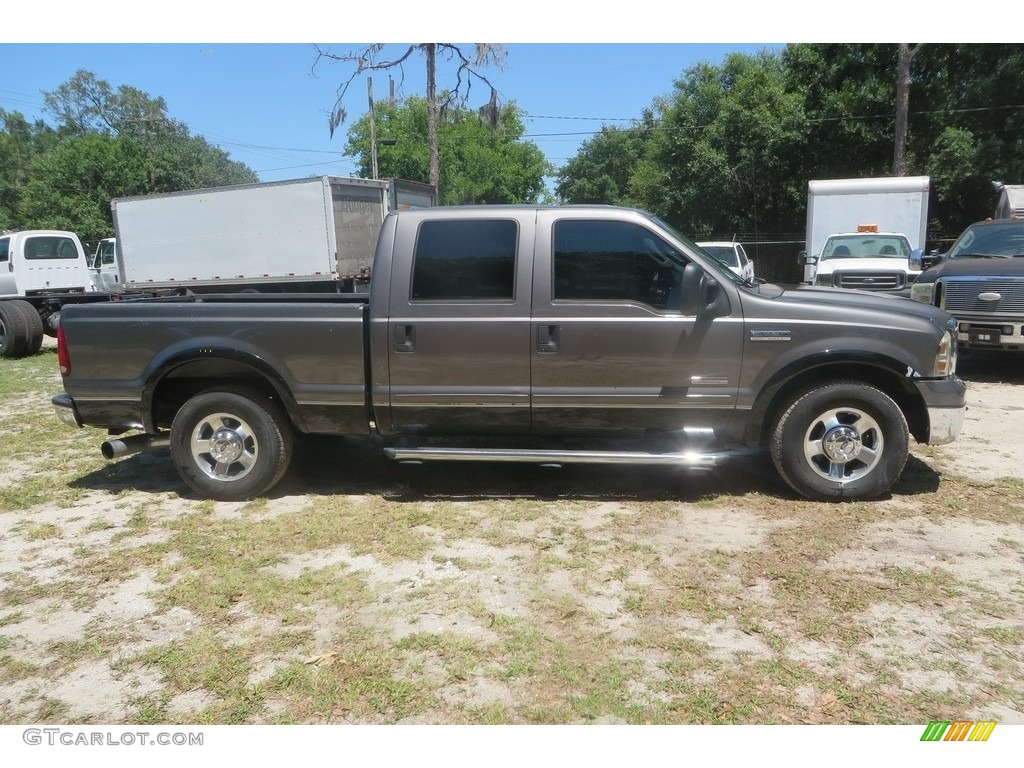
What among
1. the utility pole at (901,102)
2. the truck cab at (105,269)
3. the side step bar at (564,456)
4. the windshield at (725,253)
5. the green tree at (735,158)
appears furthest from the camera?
the green tree at (735,158)

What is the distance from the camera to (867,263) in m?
13.4

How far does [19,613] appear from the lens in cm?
397

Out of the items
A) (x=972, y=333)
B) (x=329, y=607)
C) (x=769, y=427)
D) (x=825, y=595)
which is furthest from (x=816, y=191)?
(x=329, y=607)

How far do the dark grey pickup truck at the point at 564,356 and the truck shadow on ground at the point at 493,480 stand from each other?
16.1 inches

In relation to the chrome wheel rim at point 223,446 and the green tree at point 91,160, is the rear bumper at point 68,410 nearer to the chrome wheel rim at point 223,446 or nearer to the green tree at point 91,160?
the chrome wheel rim at point 223,446

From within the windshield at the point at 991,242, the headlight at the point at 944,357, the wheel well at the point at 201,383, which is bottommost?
the wheel well at the point at 201,383

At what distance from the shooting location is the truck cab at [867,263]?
12516 millimetres

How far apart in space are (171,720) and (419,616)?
119 centimetres

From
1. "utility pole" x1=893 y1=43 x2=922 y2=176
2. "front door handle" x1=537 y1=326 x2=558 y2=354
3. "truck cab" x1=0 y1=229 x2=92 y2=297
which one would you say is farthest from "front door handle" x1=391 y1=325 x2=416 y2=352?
"utility pole" x1=893 y1=43 x2=922 y2=176

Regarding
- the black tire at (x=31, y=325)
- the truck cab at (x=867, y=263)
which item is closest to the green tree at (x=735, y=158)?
the truck cab at (x=867, y=263)

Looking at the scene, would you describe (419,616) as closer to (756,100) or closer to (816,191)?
(816,191)

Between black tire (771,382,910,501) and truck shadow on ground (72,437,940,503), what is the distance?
25 centimetres

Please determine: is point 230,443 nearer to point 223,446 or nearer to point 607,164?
point 223,446

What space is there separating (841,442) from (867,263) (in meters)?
9.54
